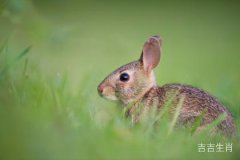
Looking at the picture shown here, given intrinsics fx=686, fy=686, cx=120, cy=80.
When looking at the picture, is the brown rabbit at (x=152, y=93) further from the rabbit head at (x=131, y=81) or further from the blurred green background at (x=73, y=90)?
the blurred green background at (x=73, y=90)

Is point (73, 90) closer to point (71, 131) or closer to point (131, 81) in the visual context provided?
point (131, 81)

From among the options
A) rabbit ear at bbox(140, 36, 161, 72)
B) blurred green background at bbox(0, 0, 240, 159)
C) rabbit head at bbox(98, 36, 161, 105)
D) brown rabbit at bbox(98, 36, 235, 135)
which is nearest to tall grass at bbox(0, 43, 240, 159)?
blurred green background at bbox(0, 0, 240, 159)

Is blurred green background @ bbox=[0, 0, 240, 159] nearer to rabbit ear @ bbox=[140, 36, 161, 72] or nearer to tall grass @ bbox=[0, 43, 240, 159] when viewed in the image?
tall grass @ bbox=[0, 43, 240, 159]

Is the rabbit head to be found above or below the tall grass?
above

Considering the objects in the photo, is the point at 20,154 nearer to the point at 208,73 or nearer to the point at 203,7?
the point at 208,73

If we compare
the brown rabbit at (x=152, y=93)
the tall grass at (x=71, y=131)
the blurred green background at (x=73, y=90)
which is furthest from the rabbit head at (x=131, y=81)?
the tall grass at (x=71, y=131)

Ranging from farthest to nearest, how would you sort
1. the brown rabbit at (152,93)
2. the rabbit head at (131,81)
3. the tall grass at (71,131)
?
the rabbit head at (131,81) < the brown rabbit at (152,93) < the tall grass at (71,131)

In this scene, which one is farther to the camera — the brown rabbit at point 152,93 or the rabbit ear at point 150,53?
the rabbit ear at point 150,53
